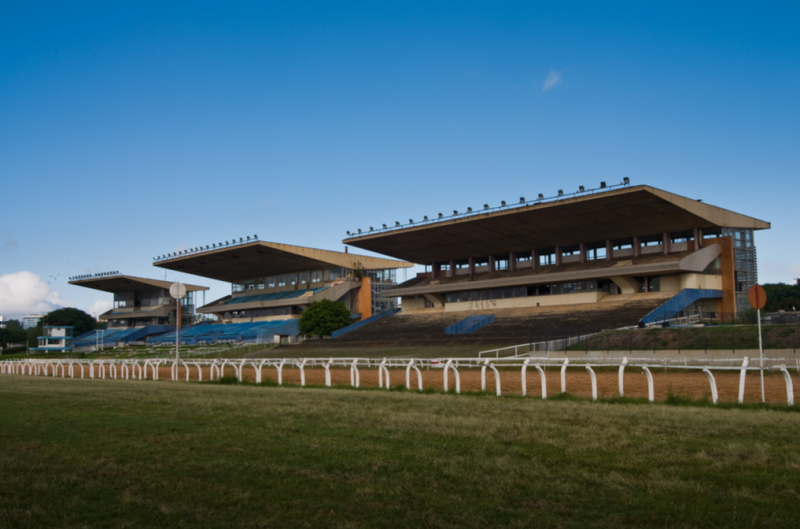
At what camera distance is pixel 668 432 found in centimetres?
816

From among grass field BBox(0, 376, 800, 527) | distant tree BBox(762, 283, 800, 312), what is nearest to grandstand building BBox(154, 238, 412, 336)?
distant tree BBox(762, 283, 800, 312)

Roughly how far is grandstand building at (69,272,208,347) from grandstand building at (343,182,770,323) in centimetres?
4676

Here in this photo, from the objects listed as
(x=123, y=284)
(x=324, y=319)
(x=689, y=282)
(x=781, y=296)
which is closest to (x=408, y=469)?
(x=689, y=282)

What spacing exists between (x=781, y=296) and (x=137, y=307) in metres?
89.0

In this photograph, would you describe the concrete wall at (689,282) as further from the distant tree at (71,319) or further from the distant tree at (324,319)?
the distant tree at (71,319)

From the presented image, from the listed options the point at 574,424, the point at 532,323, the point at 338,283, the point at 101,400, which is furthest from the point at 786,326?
the point at 338,283

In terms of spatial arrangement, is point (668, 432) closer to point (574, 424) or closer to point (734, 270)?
point (574, 424)

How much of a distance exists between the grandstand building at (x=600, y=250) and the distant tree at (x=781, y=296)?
612 inches

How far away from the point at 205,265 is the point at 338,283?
18.7m

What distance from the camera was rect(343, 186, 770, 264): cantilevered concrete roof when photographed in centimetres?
5016

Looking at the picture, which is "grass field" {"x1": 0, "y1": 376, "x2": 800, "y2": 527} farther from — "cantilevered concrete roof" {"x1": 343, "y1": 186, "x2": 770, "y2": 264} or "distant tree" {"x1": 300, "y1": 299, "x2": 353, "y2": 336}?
"distant tree" {"x1": 300, "y1": 299, "x2": 353, "y2": 336}

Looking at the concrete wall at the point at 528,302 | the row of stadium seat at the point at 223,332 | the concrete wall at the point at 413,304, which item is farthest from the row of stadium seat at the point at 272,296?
the concrete wall at the point at 528,302

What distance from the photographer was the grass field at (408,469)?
4934mm

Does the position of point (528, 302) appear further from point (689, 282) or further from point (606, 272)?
point (689, 282)
